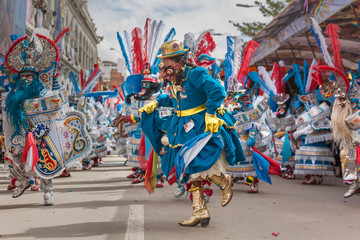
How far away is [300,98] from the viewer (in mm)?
9625

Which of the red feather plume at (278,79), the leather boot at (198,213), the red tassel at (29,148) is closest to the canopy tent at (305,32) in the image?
the red feather plume at (278,79)

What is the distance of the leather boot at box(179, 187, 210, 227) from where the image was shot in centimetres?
475

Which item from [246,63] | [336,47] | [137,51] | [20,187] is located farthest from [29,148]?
[336,47]

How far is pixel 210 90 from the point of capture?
471cm

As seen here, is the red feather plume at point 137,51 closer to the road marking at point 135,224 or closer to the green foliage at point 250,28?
the road marking at point 135,224

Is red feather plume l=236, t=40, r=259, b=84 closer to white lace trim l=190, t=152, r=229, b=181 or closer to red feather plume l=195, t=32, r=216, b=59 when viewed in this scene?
red feather plume l=195, t=32, r=216, b=59

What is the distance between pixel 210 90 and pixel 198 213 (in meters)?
1.33

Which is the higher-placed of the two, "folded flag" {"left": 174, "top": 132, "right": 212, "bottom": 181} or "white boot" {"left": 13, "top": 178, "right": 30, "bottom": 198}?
"folded flag" {"left": 174, "top": 132, "right": 212, "bottom": 181}

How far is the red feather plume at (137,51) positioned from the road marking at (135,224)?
348 centimetres

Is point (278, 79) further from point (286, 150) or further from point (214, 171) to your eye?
point (214, 171)

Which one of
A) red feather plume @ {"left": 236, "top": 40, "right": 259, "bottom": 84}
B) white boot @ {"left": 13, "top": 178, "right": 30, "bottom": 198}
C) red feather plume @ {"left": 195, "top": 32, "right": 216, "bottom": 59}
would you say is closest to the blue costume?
red feather plume @ {"left": 195, "top": 32, "right": 216, "bottom": 59}

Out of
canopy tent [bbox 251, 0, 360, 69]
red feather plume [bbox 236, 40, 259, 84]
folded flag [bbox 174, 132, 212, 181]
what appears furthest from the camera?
canopy tent [bbox 251, 0, 360, 69]

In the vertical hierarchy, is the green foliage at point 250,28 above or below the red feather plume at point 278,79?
above

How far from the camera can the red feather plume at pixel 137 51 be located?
872cm
